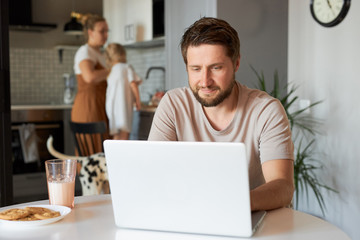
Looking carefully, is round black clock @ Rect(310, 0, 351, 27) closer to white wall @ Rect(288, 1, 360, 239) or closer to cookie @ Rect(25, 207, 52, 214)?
white wall @ Rect(288, 1, 360, 239)

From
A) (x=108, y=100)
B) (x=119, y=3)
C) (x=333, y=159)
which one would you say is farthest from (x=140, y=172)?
(x=119, y=3)

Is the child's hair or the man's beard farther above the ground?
the child's hair

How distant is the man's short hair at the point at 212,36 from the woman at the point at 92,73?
2248mm

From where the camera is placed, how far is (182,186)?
45.8 inches

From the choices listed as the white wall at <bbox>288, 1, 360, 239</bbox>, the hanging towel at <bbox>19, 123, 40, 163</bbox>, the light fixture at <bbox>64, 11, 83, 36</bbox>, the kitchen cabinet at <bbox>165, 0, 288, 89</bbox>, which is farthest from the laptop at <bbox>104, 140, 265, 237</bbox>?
the light fixture at <bbox>64, 11, 83, 36</bbox>

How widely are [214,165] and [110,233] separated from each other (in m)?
0.32

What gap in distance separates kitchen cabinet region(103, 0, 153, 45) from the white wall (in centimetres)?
198

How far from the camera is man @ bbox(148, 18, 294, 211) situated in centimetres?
167

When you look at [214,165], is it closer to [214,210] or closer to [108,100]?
[214,210]

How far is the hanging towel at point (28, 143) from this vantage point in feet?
15.9

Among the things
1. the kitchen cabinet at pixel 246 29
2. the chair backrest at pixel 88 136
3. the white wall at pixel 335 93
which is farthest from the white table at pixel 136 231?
the chair backrest at pixel 88 136

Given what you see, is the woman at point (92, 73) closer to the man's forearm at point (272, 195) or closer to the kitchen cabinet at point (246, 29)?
the kitchen cabinet at point (246, 29)

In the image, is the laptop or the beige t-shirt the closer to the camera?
the laptop

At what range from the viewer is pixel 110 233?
124cm
